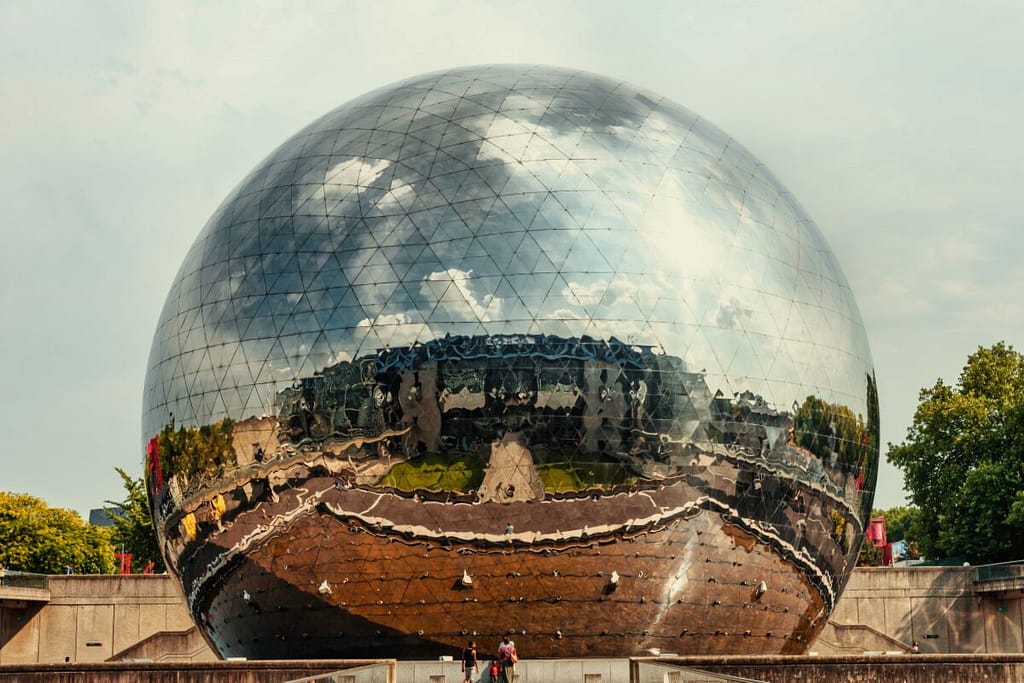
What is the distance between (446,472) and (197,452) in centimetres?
512

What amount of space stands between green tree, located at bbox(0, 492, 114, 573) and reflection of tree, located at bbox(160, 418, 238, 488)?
49230 millimetres

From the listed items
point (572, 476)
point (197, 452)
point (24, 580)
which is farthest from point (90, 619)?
point (572, 476)

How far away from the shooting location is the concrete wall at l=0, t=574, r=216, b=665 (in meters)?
42.5

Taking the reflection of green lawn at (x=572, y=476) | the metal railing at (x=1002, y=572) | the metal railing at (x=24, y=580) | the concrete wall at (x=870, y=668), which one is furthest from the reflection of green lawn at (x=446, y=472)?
the metal railing at (x=24, y=580)

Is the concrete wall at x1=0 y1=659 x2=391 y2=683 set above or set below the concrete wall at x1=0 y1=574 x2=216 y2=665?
below

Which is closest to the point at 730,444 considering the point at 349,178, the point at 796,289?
the point at 796,289

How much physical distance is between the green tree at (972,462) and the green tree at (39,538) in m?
44.0

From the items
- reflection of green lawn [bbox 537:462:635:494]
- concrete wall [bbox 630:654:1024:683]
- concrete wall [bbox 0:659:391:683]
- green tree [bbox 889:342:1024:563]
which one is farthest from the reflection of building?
green tree [bbox 889:342:1024:563]

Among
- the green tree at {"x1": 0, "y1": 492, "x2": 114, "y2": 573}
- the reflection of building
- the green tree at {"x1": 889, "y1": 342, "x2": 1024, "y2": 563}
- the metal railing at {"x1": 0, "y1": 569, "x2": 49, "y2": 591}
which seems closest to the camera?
the reflection of building

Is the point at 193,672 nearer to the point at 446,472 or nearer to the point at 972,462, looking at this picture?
the point at 446,472

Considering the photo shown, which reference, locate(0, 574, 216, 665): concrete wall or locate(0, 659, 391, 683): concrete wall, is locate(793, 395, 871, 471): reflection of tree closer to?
locate(0, 659, 391, 683): concrete wall

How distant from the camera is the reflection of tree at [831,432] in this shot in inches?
899

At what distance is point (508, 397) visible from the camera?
819 inches

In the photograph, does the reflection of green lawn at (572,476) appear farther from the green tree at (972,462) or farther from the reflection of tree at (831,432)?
the green tree at (972,462)
